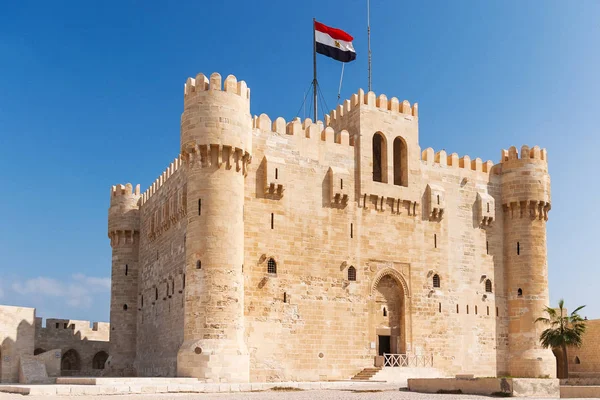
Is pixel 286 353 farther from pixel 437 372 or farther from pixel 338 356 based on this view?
pixel 437 372

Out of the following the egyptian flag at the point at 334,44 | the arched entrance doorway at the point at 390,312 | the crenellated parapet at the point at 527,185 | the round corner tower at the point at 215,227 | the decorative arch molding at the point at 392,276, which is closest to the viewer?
the round corner tower at the point at 215,227

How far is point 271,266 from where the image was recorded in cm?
2809

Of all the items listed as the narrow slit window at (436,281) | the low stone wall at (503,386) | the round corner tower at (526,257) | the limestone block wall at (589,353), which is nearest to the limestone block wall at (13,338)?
the narrow slit window at (436,281)

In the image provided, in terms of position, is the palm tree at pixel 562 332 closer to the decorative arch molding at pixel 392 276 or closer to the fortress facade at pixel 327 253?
the fortress facade at pixel 327 253

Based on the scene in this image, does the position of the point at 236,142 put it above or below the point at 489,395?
above

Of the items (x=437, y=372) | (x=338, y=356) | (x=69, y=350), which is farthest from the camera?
(x=69, y=350)

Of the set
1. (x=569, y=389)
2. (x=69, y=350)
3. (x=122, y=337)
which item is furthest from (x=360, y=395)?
(x=69, y=350)

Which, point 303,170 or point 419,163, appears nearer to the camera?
point 303,170

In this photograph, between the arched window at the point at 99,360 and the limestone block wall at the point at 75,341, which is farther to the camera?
the arched window at the point at 99,360

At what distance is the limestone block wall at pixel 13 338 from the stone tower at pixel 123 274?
427cm

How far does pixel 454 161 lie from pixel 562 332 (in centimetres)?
927

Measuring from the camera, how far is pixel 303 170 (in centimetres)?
2952

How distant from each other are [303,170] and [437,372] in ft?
34.0

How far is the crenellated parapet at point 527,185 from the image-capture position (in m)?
34.2
